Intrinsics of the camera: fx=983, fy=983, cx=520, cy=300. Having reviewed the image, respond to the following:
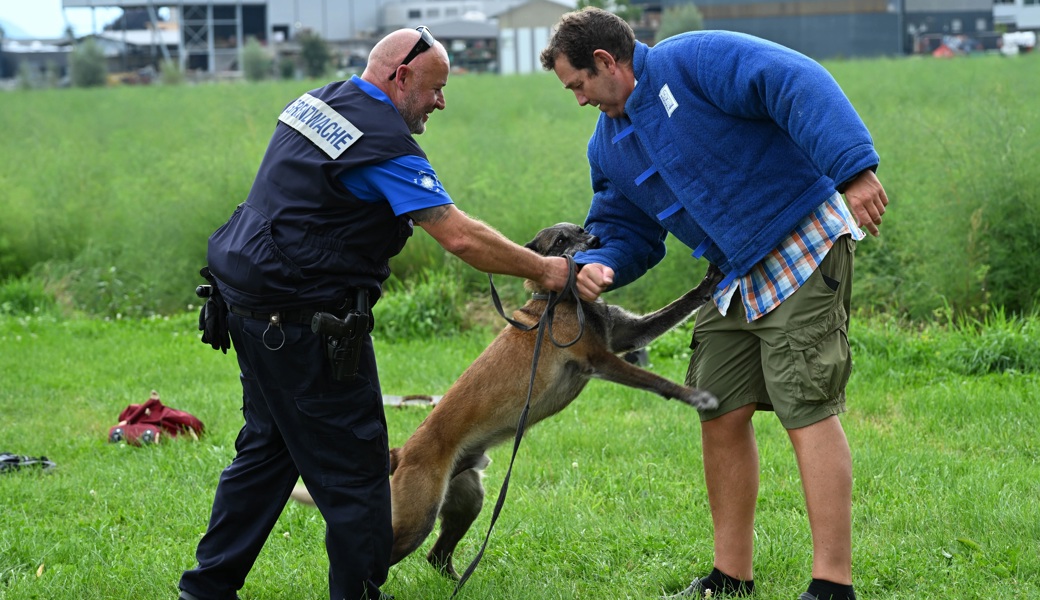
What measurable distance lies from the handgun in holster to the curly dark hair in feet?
3.71

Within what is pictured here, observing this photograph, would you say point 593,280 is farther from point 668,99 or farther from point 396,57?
point 396,57

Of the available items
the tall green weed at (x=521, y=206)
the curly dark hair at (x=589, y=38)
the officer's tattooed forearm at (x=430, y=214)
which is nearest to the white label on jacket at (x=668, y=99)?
the curly dark hair at (x=589, y=38)

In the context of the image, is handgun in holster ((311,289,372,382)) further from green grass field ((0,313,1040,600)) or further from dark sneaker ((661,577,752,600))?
dark sneaker ((661,577,752,600))

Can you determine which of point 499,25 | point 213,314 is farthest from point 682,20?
point 213,314

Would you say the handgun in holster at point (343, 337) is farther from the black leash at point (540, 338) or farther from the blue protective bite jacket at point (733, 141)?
the blue protective bite jacket at point (733, 141)

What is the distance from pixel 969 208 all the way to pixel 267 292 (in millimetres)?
5983

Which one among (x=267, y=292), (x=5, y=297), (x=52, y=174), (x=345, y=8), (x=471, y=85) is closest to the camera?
(x=267, y=292)

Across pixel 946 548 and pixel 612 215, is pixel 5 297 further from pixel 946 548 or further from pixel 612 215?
pixel 946 548

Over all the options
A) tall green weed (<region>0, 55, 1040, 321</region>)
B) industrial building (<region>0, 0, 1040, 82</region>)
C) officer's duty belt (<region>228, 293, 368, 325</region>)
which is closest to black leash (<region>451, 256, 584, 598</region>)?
officer's duty belt (<region>228, 293, 368, 325</region>)

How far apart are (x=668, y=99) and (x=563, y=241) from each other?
2.93 feet

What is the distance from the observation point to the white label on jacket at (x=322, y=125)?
9.85 ft

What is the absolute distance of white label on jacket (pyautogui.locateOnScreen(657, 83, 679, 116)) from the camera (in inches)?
128

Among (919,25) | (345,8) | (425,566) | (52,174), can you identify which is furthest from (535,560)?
(345,8)

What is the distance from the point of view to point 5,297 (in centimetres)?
1038
